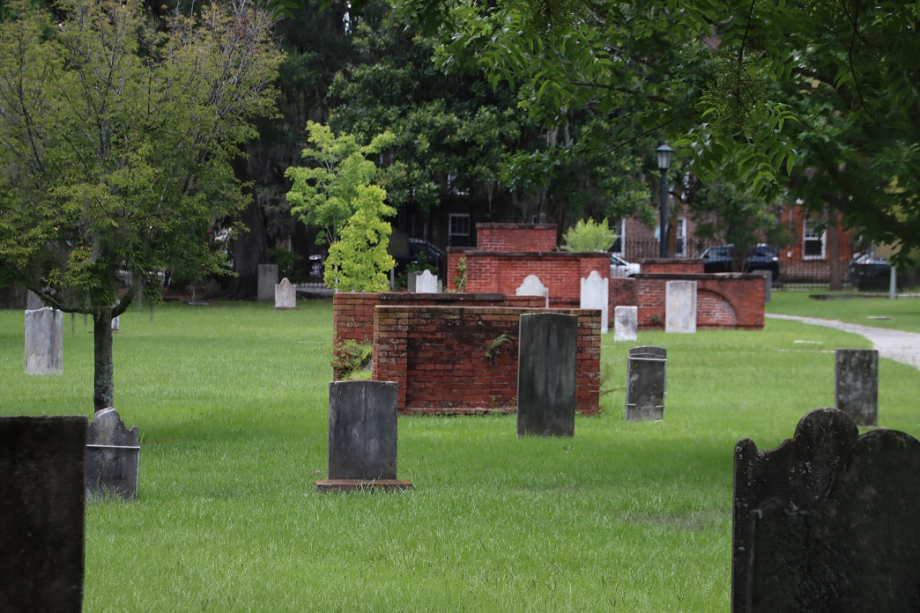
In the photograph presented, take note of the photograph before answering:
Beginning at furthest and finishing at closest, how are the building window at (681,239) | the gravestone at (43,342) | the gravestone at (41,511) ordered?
the building window at (681,239)
the gravestone at (43,342)
the gravestone at (41,511)

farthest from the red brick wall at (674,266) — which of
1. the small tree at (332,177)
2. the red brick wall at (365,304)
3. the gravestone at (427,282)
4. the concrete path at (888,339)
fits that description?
the red brick wall at (365,304)

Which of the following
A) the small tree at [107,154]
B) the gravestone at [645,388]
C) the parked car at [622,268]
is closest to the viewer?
the small tree at [107,154]

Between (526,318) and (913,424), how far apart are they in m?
4.94

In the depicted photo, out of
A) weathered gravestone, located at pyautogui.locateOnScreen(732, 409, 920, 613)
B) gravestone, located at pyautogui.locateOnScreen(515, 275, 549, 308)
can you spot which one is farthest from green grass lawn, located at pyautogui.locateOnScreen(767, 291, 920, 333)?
weathered gravestone, located at pyautogui.locateOnScreen(732, 409, 920, 613)

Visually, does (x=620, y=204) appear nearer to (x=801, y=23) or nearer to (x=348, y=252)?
(x=348, y=252)

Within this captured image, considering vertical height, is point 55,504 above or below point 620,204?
below

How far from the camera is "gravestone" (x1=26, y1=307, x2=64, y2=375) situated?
17.1 metres

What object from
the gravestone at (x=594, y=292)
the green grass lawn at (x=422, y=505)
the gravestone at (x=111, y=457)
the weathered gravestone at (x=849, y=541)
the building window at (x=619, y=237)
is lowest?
the green grass lawn at (x=422, y=505)

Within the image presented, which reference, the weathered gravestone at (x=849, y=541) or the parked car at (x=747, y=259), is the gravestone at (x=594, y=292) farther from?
the weathered gravestone at (x=849, y=541)

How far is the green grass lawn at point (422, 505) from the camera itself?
608 centimetres

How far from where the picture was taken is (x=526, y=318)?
12.1 m

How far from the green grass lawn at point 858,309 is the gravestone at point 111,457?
24759mm

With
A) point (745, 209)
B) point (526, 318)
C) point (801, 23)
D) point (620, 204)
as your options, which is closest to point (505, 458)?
point (526, 318)

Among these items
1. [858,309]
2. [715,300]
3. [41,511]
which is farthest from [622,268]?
[41,511]
